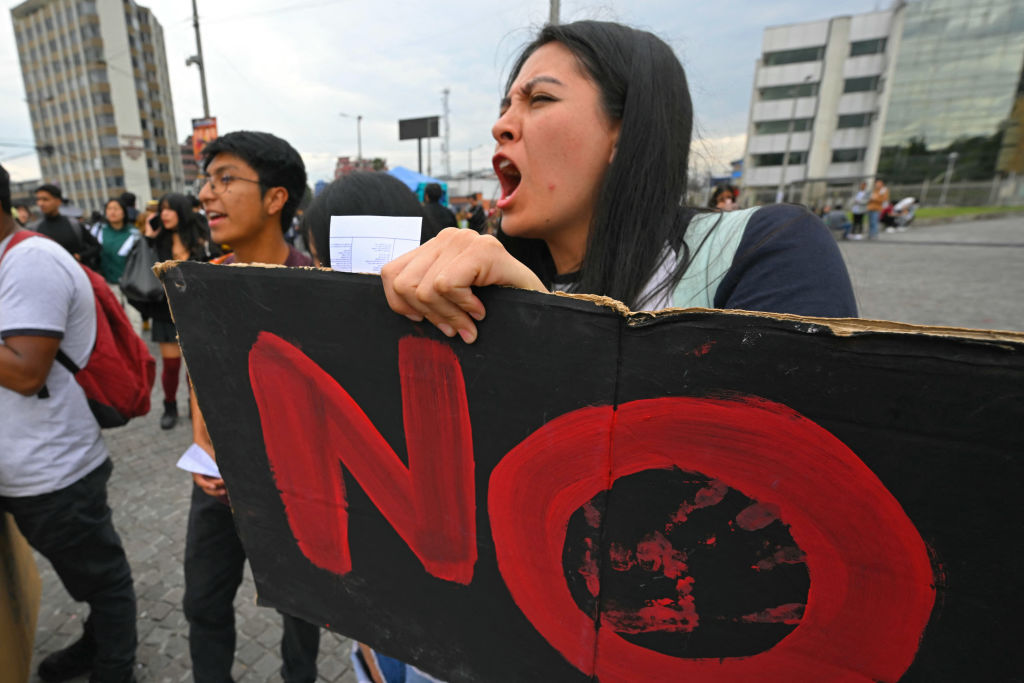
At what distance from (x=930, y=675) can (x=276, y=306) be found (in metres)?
1.08

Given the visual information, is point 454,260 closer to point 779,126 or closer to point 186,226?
point 186,226

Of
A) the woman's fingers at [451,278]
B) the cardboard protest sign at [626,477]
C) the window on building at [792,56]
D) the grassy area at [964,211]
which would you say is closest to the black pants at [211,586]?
the cardboard protest sign at [626,477]

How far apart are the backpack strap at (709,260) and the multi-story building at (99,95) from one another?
65180 mm

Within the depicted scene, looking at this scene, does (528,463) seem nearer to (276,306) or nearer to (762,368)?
(762,368)

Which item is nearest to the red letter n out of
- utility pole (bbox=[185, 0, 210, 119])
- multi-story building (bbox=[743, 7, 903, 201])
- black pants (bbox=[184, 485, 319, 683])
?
black pants (bbox=[184, 485, 319, 683])

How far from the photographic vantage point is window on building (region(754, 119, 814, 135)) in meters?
43.8

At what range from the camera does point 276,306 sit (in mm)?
887

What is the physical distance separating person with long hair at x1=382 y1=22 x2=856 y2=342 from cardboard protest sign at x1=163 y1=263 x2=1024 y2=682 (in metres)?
0.31

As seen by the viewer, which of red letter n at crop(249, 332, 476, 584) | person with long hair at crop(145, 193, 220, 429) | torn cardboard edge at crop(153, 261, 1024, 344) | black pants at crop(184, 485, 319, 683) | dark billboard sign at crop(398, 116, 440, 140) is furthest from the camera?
dark billboard sign at crop(398, 116, 440, 140)

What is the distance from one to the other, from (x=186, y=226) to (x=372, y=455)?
4.56 meters

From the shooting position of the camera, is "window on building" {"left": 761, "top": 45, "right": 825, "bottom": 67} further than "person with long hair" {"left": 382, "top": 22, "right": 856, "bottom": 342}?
Yes

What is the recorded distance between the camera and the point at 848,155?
43844 mm

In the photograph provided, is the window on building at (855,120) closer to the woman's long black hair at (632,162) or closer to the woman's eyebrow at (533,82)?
the woman's long black hair at (632,162)

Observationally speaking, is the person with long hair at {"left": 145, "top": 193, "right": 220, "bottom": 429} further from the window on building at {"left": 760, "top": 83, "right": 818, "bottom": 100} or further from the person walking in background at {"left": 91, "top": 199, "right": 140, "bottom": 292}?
the window on building at {"left": 760, "top": 83, "right": 818, "bottom": 100}
